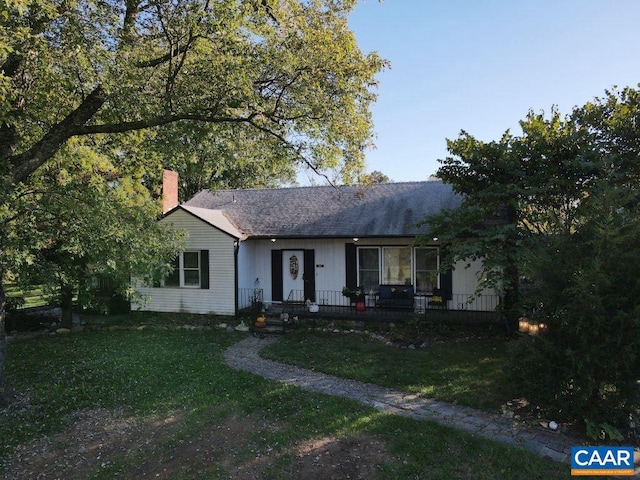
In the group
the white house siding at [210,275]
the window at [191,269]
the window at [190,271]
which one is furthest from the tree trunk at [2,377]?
the window at [191,269]

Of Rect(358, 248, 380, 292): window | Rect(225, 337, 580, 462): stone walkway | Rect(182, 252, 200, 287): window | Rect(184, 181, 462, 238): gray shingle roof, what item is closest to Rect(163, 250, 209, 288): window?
Rect(182, 252, 200, 287): window

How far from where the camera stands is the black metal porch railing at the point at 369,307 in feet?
43.0

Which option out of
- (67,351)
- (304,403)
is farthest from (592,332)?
(67,351)

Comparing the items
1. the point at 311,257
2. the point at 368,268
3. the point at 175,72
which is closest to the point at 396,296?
the point at 368,268

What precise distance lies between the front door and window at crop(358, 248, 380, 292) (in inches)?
92.0

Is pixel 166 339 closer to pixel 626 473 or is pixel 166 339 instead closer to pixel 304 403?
pixel 304 403

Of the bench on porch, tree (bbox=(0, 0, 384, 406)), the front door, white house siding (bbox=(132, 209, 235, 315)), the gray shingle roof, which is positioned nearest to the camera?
tree (bbox=(0, 0, 384, 406))

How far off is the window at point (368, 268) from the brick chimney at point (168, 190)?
28.0 ft

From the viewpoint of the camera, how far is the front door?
15414 millimetres

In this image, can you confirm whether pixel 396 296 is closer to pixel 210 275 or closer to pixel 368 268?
pixel 368 268

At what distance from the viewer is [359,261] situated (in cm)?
1479

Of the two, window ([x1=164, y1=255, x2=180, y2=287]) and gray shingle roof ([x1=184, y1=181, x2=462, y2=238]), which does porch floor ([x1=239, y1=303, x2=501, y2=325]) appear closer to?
gray shingle roof ([x1=184, y1=181, x2=462, y2=238])

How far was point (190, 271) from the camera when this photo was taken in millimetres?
15406

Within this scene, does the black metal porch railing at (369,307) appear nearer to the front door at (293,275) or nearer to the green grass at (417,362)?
the front door at (293,275)
